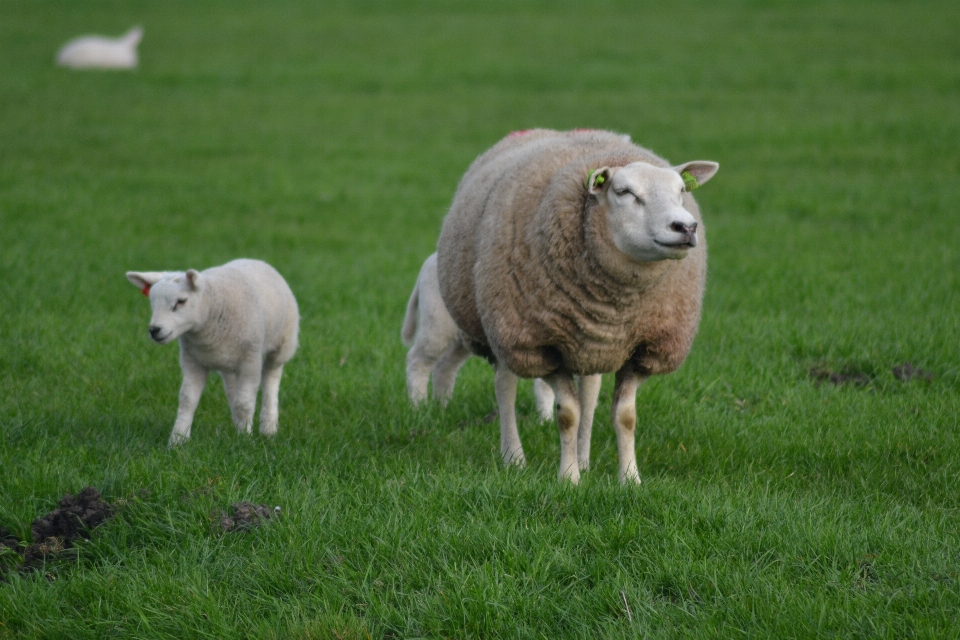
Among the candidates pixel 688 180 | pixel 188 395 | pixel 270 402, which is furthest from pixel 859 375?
pixel 188 395

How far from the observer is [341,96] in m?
17.0

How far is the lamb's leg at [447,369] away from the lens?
593 cm

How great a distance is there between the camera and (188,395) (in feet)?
16.9

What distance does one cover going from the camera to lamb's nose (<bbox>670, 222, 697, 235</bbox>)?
3.83 meters

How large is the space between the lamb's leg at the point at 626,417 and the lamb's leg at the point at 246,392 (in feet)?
6.06

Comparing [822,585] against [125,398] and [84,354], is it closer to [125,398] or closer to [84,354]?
[125,398]

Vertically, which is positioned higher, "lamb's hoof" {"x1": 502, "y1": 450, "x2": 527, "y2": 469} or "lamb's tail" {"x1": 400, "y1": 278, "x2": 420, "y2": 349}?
"lamb's tail" {"x1": 400, "y1": 278, "x2": 420, "y2": 349}

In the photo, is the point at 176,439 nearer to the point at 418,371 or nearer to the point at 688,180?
the point at 418,371

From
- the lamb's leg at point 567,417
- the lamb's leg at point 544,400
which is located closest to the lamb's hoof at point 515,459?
the lamb's leg at point 567,417

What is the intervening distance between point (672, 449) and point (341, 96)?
519 inches

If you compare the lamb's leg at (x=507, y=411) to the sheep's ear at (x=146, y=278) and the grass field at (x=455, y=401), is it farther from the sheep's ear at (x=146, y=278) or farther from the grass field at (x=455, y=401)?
the sheep's ear at (x=146, y=278)

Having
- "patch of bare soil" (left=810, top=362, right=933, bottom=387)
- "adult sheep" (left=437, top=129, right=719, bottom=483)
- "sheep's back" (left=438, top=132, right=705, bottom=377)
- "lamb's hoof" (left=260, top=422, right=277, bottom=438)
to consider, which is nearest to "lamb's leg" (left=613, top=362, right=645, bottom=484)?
"adult sheep" (left=437, top=129, right=719, bottom=483)

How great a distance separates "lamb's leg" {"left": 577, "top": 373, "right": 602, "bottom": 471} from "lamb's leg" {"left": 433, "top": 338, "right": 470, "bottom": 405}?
1126 millimetres

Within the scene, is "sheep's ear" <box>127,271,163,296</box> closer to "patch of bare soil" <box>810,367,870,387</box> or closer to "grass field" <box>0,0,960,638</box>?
"grass field" <box>0,0,960,638</box>
